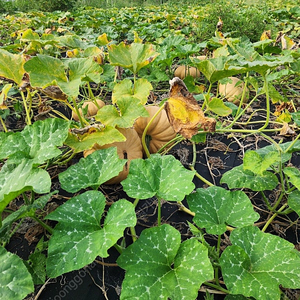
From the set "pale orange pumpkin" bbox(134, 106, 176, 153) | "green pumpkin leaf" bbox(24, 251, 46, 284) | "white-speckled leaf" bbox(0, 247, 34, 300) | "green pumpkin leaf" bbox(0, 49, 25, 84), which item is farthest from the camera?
"pale orange pumpkin" bbox(134, 106, 176, 153)

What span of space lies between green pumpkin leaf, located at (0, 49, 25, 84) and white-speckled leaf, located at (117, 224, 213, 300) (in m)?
0.92

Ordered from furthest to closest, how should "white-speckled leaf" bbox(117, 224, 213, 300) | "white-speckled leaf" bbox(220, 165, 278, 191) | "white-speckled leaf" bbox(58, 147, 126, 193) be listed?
"white-speckled leaf" bbox(220, 165, 278, 191) < "white-speckled leaf" bbox(58, 147, 126, 193) < "white-speckled leaf" bbox(117, 224, 213, 300)

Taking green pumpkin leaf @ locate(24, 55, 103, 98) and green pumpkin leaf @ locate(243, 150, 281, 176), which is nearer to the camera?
green pumpkin leaf @ locate(243, 150, 281, 176)

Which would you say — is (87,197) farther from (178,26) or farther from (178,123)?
(178,26)

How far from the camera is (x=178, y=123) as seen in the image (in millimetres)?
1065

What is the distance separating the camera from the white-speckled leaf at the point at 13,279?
1.94 feet

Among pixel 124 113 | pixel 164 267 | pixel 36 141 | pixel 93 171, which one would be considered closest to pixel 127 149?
pixel 124 113

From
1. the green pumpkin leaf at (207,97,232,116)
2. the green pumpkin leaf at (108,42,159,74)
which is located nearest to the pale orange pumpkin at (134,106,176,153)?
the green pumpkin leaf at (108,42,159,74)

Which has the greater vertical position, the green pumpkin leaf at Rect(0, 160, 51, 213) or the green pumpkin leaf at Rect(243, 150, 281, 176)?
the green pumpkin leaf at Rect(0, 160, 51, 213)

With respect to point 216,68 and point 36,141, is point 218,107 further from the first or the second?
point 36,141

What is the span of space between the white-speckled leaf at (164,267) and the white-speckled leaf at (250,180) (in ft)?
1.29

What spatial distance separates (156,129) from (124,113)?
33 centimetres

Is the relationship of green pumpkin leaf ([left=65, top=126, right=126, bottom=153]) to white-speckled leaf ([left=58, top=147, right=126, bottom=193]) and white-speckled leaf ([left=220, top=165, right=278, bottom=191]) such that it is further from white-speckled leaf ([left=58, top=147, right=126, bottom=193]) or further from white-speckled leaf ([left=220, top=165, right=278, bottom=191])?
white-speckled leaf ([left=220, top=165, right=278, bottom=191])

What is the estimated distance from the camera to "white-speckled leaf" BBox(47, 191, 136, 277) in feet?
2.38
